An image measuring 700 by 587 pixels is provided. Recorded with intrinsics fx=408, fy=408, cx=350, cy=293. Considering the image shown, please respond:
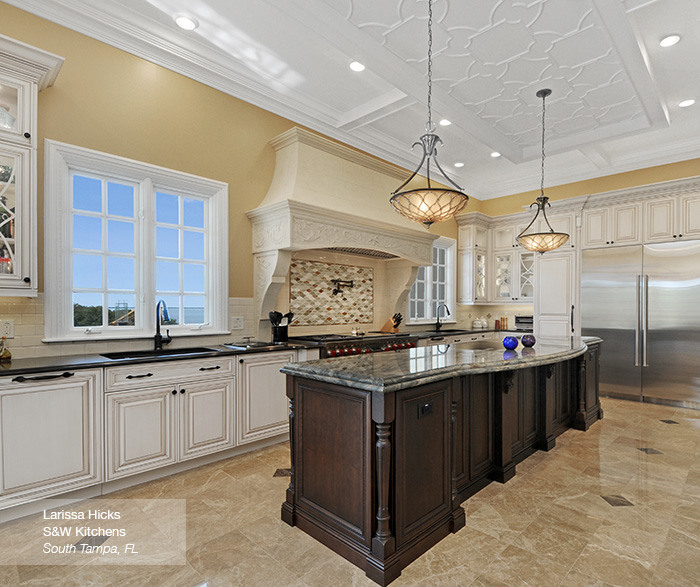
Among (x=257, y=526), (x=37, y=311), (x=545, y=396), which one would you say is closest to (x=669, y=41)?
(x=545, y=396)

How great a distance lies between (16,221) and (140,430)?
63.6 inches

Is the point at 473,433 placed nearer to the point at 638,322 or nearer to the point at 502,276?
the point at 638,322

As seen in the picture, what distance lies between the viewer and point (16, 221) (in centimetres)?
264

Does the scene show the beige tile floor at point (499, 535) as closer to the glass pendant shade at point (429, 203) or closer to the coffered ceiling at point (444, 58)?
the glass pendant shade at point (429, 203)


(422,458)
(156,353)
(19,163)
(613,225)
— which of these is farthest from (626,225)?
(19,163)

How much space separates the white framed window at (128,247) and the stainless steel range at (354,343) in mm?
977

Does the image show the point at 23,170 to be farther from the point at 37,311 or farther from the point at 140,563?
the point at 140,563

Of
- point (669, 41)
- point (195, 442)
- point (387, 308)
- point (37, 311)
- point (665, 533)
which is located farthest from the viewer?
point (387, 308)

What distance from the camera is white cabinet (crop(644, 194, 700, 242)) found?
514 centimetres

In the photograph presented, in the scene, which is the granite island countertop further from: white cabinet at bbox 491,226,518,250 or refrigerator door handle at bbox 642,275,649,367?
white cabinet at bbox 491,226,518,250

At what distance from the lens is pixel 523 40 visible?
3.04 m

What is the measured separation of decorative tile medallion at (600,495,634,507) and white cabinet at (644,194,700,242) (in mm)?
3996

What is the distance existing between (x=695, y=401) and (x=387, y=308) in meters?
4.00

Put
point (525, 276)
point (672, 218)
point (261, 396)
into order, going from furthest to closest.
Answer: point (525, 276) → point (672, 218) → point (261, 396)
